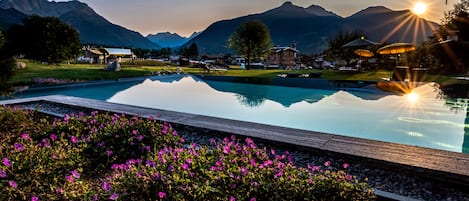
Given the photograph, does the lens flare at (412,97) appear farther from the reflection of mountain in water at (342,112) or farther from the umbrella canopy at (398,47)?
the umbrella canopy at (398,47)

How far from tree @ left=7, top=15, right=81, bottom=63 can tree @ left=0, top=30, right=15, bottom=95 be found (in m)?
13.5

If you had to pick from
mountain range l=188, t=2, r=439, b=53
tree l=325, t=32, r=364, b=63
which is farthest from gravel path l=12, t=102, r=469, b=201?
mountain range l=188, t=2, r=439, b=53

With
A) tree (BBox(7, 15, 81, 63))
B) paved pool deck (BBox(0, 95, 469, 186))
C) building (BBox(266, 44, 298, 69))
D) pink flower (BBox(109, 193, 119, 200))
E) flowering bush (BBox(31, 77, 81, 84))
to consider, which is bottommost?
paved pool deck (BBox(0, 95, 469, 186))

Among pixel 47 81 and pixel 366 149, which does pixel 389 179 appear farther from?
pixel 47 81

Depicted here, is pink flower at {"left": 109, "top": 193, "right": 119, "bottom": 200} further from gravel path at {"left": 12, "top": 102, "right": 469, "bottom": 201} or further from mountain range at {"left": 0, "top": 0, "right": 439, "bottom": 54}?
mountain range at {"left": 0, "top": 0, "right": 439, "bottom": 54}

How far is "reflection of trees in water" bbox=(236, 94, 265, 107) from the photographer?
11227 mm

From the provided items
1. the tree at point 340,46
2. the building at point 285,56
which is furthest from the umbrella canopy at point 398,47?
the building at point 285,56

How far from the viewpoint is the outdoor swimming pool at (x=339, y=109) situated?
22.6 feet

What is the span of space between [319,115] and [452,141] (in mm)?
3528

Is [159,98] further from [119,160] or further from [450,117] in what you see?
[450,117]

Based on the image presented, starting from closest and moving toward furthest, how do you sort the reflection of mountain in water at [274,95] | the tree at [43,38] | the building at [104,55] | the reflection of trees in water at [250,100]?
1. the reflection of trees in water at [250,100]
2. the reflection of mountain in water at [274,95]
3. the tree at [43,38]
4. the building at [104,55]

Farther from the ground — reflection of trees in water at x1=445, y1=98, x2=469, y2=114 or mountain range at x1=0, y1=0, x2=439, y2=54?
mountain range at x1=0, y1=0, x2=439, y2=54

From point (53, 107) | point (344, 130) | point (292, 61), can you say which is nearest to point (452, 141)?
point (344, 130)

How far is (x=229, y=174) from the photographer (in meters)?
2.37
